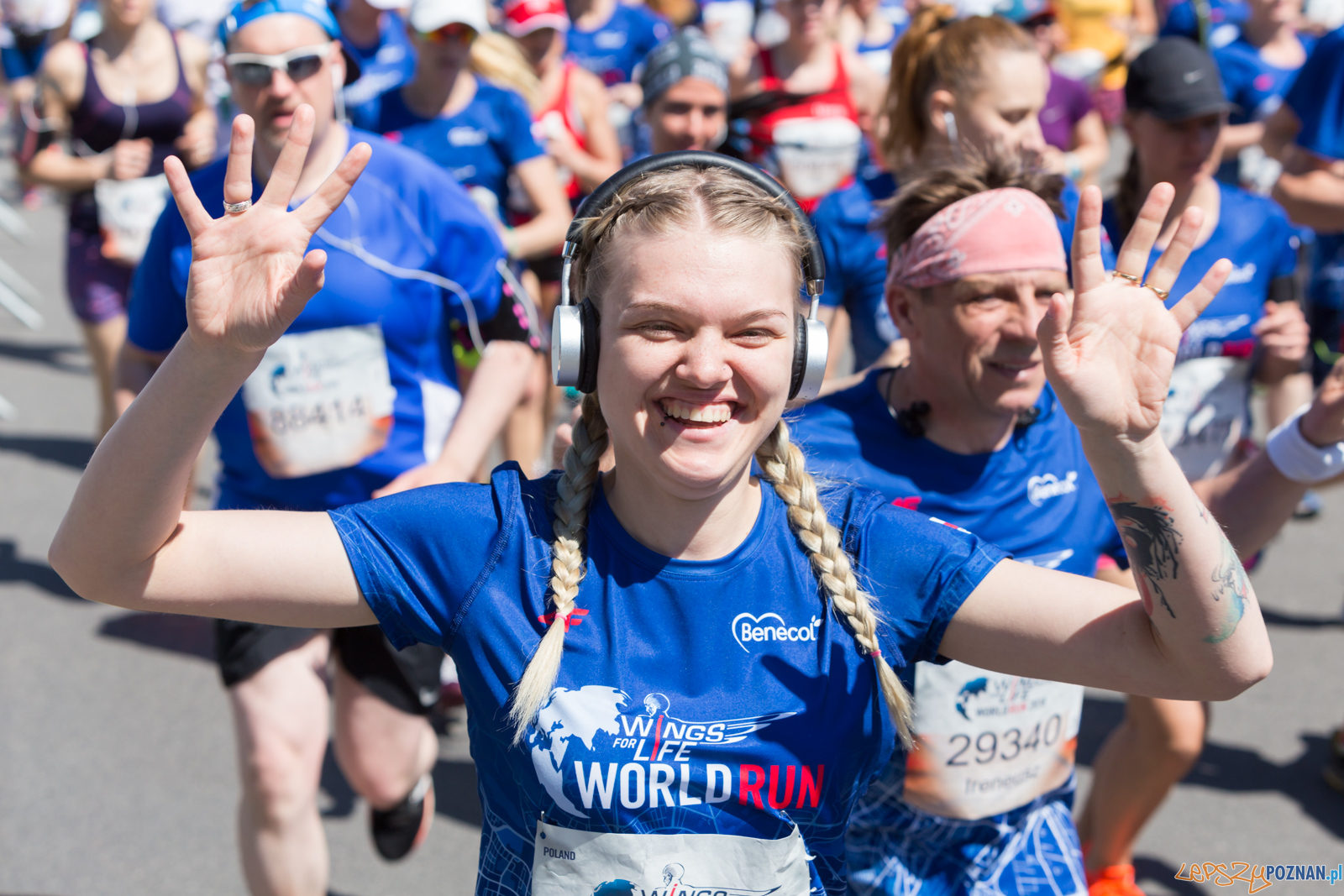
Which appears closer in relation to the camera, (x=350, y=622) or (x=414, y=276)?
(x=350, y=622)

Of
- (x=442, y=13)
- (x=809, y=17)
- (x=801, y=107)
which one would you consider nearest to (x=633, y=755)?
(x=442, y=13)

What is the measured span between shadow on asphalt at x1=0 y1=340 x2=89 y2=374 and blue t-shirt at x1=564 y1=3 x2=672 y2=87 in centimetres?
397

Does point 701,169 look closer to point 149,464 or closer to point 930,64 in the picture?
point 149,464

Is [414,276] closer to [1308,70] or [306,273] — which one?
[306,273]

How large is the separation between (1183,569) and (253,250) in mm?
1169

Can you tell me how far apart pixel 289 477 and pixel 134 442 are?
154cm

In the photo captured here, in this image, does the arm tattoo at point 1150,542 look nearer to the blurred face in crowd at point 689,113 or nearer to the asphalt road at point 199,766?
the asphalt road at point 199,766

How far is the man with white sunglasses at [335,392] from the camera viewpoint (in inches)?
114

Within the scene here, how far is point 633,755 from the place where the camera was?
1.59 m

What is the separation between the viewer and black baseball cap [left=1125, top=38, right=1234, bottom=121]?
3307mm

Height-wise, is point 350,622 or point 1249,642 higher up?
point 1249,642

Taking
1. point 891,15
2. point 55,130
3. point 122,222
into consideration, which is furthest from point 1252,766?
point 891,15

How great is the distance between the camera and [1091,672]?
1617 mm

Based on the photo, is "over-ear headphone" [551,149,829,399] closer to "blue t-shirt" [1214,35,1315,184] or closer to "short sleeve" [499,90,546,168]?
"short sleeve" [499,90,546,168]
